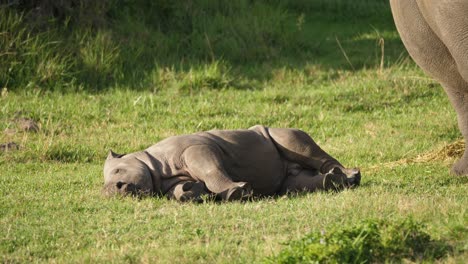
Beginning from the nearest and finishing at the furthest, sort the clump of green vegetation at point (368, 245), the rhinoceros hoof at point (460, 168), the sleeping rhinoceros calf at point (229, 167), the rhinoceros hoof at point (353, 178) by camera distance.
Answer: the clump of green vegetation at point (368, 245) < the sleeping rhinoceros calf at point (229, 167) < the rhinoceros hoof at point (353, 178) < the rhinoceros hoof at point (460, 168)

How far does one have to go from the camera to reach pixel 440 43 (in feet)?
27.4

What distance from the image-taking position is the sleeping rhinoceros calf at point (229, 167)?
773 cm

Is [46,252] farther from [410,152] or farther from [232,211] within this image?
[410,152]

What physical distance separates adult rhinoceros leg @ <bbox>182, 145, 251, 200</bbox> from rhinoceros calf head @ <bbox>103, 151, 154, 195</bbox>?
35 centimetres

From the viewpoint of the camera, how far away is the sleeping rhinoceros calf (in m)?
7.73

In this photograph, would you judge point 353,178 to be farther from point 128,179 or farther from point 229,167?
point 128,179

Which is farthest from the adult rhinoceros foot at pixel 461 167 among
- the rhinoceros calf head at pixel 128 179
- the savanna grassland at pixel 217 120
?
the rhinoceros calf head at pixel 128 179

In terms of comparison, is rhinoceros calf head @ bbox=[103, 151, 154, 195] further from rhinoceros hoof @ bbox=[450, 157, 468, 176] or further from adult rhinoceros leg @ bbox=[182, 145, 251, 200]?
rhinoceros hoof @ bbox=[450, 157, 468, 176]

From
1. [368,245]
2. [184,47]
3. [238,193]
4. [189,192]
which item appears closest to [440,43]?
[238,193]

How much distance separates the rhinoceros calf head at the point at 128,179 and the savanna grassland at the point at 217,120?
0.16m

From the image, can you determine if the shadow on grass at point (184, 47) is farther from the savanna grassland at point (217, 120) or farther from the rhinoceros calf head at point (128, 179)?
the rhinoceros calf head at point (128, 179)

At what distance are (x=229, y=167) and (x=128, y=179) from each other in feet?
2.82

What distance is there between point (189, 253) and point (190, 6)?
10.8 meters

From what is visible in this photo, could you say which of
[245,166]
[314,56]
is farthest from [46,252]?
[314,56]
